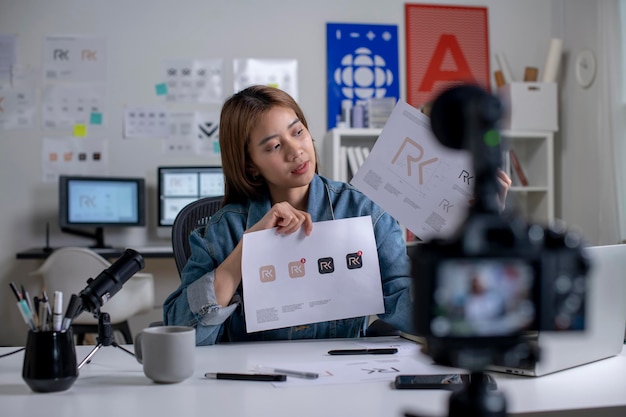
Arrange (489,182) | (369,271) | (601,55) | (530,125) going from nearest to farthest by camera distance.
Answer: (489,182) < (369,271) < (601,55) < (530,125)

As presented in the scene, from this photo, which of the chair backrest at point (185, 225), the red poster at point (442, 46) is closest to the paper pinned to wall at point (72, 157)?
the red poster at point (442, 46)

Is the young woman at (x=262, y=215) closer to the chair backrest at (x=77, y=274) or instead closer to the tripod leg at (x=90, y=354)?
the tripod leg at (x=90, y=354)

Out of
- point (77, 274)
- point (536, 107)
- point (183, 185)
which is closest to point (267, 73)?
point (183, 185)

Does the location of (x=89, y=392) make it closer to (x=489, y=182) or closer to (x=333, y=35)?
(x=489, y=182)

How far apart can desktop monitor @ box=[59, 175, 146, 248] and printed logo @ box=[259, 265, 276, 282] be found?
2.74m

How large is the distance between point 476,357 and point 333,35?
3903 millimetres

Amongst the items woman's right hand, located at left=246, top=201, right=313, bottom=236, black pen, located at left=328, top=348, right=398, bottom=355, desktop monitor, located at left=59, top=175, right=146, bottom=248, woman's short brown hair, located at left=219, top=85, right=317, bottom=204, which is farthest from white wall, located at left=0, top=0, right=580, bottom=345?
black pen, located at left=328, top=348, right=398, bottom=355

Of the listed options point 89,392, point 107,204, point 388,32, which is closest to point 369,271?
point 89,392

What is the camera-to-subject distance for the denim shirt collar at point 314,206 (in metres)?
1.56

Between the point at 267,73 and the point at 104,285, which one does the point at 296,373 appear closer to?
the point at 104,285

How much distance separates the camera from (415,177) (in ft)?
4.38

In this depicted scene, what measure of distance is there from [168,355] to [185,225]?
0.90m

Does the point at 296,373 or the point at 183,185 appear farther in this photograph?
the point at 183,185

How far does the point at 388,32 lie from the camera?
424 centimetres
